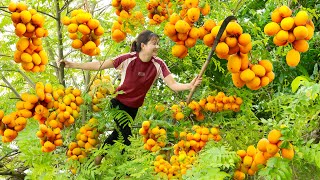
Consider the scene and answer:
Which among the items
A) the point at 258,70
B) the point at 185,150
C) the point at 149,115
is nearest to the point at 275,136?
the point at 258,70

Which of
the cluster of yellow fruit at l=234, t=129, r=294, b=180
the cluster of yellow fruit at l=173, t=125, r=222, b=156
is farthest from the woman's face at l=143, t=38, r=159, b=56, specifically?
the cluster of yellow fruit at l=234, t=129, r=294, b=180

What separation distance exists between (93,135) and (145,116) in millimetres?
914

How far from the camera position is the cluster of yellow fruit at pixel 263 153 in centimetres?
223

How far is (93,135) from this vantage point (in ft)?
9.75

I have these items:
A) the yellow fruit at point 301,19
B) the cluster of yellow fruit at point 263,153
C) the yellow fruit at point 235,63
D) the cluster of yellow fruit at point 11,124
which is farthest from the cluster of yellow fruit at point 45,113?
the yellow fruit at point 301,19

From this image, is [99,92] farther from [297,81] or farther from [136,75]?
[297,81]

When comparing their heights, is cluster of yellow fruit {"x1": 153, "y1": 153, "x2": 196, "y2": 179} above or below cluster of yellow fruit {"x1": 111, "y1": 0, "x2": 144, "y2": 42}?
below

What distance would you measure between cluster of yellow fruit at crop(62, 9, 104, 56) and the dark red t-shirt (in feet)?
3.38

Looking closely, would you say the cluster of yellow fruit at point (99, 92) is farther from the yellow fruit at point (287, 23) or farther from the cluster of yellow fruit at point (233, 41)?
the yellow fruit at point (287, 23)

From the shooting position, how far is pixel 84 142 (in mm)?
2986

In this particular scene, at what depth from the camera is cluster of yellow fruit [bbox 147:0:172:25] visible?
107 inches

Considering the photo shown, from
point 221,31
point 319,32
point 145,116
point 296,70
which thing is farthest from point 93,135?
point 319,32

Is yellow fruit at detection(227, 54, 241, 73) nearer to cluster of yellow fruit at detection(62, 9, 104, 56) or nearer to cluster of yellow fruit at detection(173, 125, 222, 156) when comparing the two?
cluster of yellow fruit at detection(62, 9, 104, 56)

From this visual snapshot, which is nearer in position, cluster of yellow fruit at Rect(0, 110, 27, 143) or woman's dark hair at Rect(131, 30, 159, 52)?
cluster of yellow fruit at Rect(0, 110, 27, 143)
